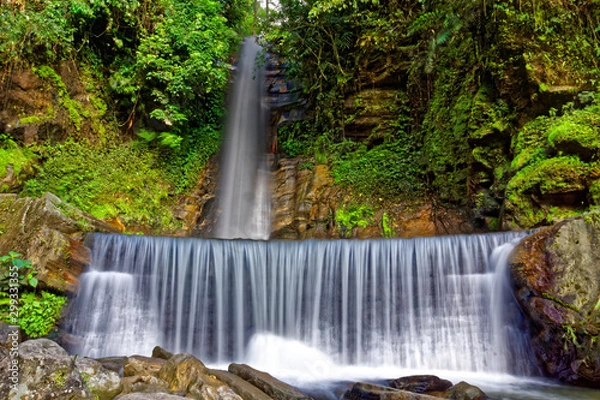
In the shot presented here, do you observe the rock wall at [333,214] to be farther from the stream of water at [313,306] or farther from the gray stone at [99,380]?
the gray stone at [99,380]

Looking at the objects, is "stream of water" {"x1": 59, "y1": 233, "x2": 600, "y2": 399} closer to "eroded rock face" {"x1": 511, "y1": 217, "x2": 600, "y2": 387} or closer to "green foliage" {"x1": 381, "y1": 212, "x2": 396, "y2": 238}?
"eroded rock face" {"x1": 511, "y1": 217, "x2": 600, "y2": 387}

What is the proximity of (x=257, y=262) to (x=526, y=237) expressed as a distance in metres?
4.51

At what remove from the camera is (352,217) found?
11.4 m

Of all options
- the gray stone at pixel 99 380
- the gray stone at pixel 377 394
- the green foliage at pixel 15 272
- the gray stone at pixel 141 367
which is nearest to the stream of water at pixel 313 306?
A: the green foliage at pixel 15 272

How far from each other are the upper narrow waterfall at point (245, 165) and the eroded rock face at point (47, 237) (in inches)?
204

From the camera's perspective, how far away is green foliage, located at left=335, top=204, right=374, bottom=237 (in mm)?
11250

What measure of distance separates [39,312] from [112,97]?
7.73 m

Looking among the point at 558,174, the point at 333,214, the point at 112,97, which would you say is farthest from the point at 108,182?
the point at 558,174

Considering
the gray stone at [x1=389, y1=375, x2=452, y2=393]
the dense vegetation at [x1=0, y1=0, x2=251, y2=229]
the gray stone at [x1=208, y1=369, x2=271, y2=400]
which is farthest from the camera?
the dense vegetation at [x1=0, y1=0, x2=251, y2=229]

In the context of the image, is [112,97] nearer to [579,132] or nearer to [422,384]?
[422,384]

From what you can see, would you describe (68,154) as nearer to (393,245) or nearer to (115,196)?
(115,196)

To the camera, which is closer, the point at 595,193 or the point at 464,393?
the point at 464,393

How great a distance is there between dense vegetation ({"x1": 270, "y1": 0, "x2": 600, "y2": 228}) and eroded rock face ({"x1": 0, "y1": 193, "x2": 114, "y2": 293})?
7.24 meters

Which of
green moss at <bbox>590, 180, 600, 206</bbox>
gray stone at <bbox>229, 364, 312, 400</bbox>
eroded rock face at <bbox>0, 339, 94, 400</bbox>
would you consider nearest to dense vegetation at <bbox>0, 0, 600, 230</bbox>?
green moss at <bbox>590, 180, 600, 206</bbox>
